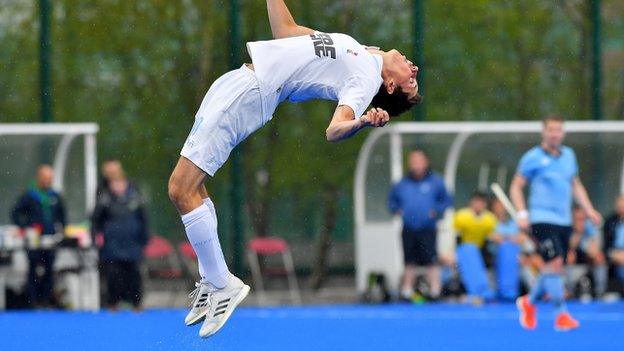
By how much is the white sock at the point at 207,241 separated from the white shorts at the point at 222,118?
290 mm

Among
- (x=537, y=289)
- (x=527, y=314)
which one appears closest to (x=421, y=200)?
(x=537, y=289)

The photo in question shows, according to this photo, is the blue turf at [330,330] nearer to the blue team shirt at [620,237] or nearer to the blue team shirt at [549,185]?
the blue team shirt at [620,237]

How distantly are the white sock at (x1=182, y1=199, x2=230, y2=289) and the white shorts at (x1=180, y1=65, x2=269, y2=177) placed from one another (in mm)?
290

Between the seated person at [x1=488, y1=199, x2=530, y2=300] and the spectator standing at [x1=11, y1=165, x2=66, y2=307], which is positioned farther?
the seated person at [x1=488, y1=199, x2=530, y2=300]

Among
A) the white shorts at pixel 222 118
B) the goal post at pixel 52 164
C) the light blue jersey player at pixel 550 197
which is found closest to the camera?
the white shorts at pixel 222 118

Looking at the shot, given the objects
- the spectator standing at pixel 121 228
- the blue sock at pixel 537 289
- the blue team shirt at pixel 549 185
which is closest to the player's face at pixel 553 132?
the blue team shirt at pixel 549 185

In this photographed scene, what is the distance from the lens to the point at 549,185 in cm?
1530

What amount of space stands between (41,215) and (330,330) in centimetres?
491

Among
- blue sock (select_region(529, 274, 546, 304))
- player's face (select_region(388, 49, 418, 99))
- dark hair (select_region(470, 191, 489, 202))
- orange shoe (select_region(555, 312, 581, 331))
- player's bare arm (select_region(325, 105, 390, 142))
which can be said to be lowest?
blue sock (select_region(529, 274, 546, 304))

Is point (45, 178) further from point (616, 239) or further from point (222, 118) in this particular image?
point (222, 118)

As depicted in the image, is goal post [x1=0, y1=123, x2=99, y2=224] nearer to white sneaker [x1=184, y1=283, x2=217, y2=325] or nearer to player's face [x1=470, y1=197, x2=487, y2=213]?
player's face [x1=470, y1=197, x2=487, y2=213]

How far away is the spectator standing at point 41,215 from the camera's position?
19531 millimetres

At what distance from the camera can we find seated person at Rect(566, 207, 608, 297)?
67.6ft

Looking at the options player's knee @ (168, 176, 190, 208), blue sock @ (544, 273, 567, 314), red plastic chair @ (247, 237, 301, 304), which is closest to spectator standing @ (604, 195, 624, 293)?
blue sock @ (544, 273, 567, 314)
